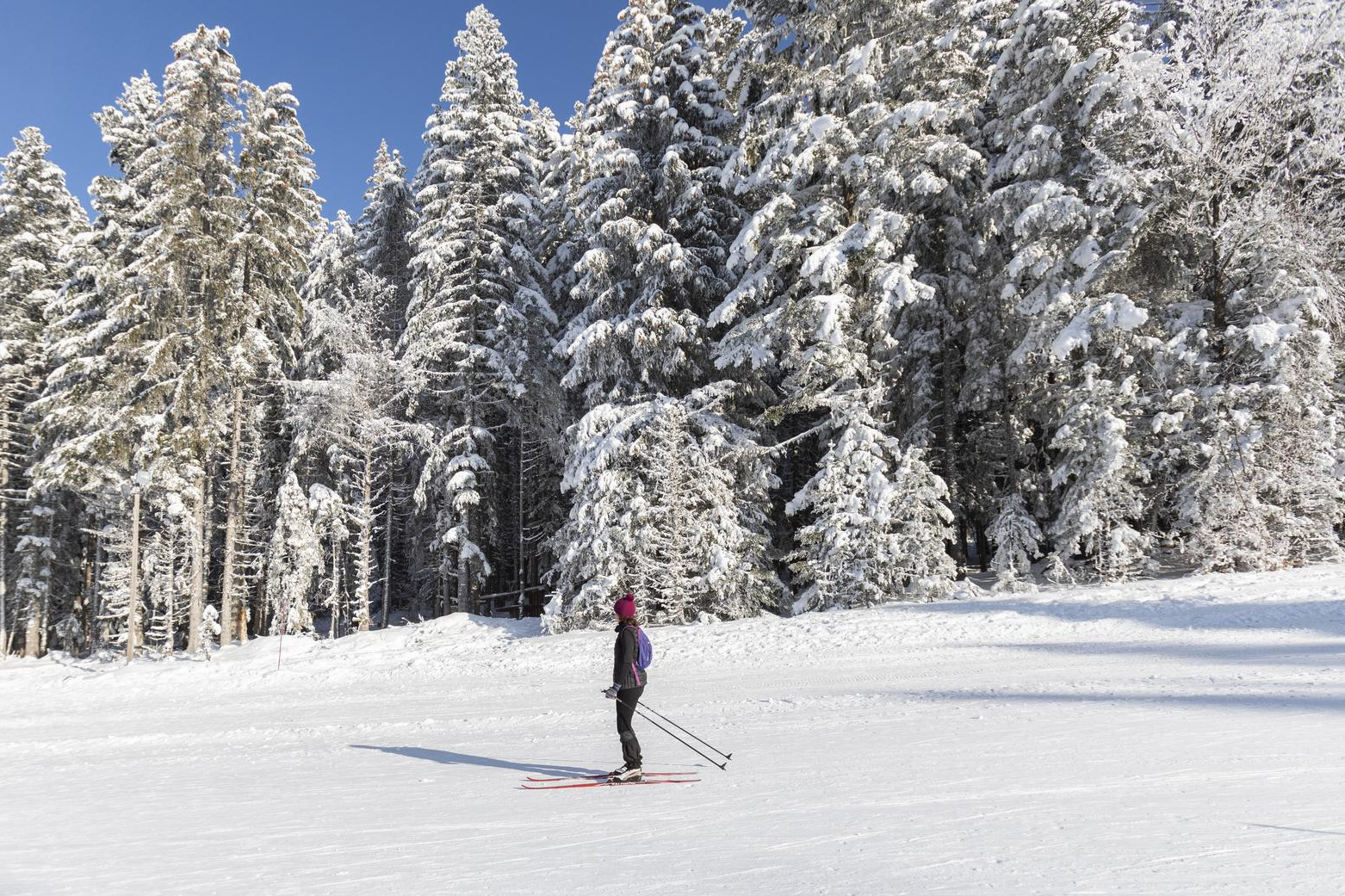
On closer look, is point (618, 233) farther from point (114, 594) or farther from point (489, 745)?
point (114, 594)

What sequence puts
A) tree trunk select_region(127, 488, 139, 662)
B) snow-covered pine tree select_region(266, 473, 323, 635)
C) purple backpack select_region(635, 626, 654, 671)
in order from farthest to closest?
snow-covered pine tree select_region(266, 473, 323, 635) → tree trunk select_region(127, 488, 139, 662) → purple backpack select_region(635, 626, 654, 671)

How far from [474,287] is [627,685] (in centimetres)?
1786

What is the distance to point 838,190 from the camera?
18.6 m

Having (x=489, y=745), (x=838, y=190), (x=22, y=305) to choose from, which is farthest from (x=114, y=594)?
(x=838, y=190)

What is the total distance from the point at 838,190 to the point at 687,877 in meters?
16.8

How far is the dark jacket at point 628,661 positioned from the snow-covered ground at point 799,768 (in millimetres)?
985

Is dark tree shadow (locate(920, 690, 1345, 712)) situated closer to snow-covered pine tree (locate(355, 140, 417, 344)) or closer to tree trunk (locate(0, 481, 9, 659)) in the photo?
snow-covered pine tree (locate(355, 140, 417, 344))

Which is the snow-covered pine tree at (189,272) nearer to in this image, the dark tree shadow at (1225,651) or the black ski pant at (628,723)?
the black ski pant at (628,723)

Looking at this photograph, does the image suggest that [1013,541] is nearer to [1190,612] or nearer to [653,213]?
[1190,612]

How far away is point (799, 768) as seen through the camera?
23.7ft

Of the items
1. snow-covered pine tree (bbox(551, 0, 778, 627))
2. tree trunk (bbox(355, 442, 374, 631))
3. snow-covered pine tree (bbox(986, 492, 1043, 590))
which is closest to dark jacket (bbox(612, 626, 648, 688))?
snow-covered pine tree (bbox(551, 0, 778, 627))

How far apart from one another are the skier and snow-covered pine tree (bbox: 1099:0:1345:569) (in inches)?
496

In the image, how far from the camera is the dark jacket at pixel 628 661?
298 inches

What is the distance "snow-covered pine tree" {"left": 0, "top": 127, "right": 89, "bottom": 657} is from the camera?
2733 cm
